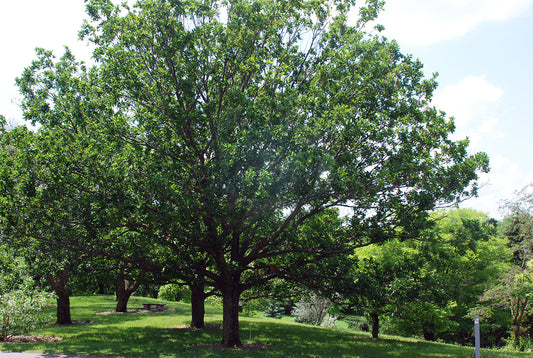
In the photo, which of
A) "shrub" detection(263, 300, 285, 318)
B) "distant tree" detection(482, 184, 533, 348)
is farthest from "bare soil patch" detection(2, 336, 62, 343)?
"shrub" detection(263, 300, 285, 318)

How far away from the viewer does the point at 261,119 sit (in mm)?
11344

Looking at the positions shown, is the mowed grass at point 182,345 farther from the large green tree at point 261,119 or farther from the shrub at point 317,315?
the shrub at point 317,315

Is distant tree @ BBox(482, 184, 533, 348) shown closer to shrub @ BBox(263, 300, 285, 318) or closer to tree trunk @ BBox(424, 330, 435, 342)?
tree trunk @ BBox(424, 330, 435, 342)

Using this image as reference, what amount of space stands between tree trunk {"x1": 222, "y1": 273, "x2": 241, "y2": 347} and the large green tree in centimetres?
259

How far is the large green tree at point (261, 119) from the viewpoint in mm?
11602

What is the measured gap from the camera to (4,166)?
38.7 feet

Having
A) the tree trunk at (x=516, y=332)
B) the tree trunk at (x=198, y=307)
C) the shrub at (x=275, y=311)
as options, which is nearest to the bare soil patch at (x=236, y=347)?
the tree trunk at (x=198, y=307)

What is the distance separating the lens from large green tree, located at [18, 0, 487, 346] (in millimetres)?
11602

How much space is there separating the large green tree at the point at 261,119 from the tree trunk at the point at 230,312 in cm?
259

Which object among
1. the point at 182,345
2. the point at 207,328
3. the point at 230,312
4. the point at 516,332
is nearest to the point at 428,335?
the point at 516,332

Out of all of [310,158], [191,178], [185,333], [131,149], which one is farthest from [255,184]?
[185,333]

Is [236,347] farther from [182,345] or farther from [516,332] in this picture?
[516,332]

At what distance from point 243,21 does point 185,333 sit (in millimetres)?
14322

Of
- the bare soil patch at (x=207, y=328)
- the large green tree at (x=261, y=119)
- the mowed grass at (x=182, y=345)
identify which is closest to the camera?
the large green tree at (x=261, y=119)
